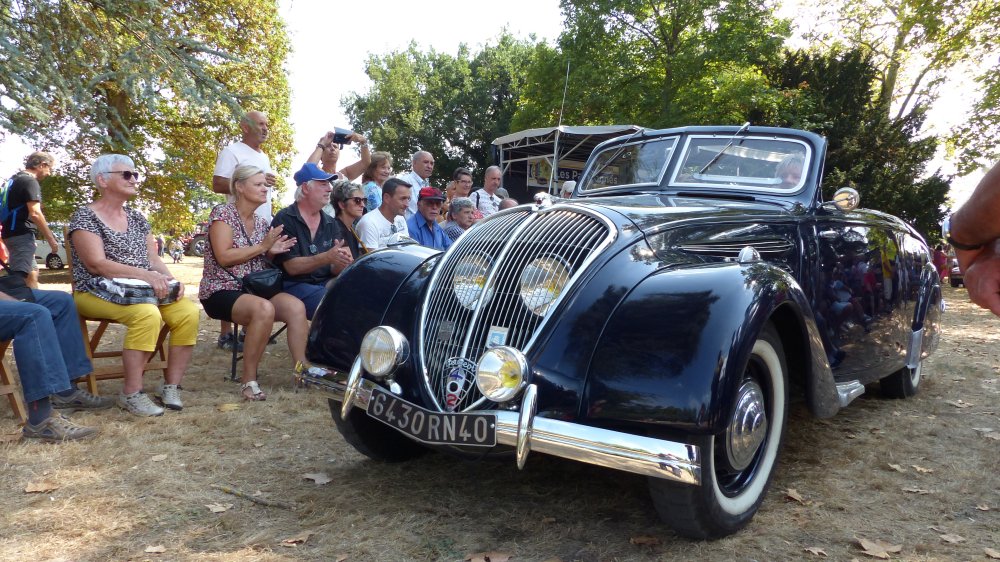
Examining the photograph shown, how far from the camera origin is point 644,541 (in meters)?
2.55

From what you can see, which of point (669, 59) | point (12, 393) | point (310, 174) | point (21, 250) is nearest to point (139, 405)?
point (12, 393)

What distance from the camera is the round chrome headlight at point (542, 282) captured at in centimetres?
267

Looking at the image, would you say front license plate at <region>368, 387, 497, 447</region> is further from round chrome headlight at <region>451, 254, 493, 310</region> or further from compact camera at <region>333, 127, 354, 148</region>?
compact camera at <region>333, 127, 354, 148</region>

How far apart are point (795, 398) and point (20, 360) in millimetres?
3963

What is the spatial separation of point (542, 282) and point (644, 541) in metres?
1.05

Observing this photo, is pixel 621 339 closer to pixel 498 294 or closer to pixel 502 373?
pixel 502 373

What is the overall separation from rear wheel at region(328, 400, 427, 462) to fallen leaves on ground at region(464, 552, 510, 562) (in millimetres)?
952

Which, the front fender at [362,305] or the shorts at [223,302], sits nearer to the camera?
the front fender at [362,305]

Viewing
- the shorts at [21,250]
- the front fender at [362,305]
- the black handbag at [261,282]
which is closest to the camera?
the front fender at [362,305]

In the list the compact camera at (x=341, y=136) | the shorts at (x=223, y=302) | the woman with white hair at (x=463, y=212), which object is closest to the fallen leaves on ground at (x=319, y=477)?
the shorts at (x=223, y=302)

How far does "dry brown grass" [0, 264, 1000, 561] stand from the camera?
2520mm

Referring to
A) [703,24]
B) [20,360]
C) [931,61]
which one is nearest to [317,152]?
[20,360]

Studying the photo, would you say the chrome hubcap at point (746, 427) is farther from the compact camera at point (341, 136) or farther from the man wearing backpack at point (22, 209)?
the man wearing backpack at point (22, 209)

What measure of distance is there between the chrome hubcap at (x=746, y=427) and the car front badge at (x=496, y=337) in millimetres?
898
